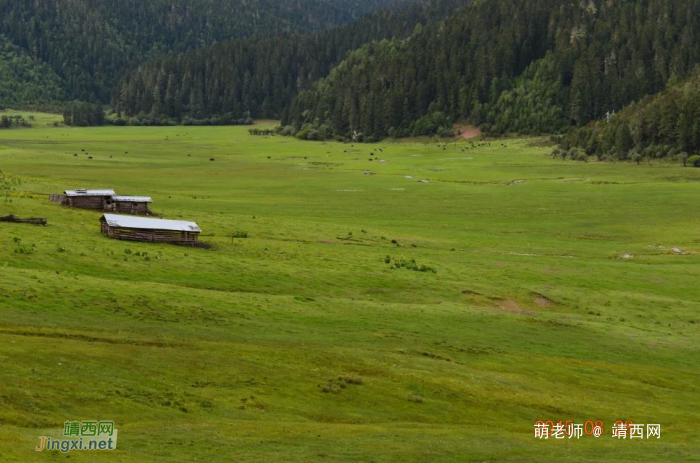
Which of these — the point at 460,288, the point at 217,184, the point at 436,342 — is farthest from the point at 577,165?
the point at 436,342

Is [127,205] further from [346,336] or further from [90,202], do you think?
[346,336]

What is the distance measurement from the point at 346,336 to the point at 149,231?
2865cm

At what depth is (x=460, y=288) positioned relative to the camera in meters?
74.6

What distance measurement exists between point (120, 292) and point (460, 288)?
27427mm

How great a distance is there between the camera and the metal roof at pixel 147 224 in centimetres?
7944

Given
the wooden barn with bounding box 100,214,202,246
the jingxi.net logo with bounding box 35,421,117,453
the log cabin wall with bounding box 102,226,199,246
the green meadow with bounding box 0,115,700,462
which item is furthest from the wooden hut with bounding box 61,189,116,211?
the jingxi.net logo with bounding box 35,421,117,453

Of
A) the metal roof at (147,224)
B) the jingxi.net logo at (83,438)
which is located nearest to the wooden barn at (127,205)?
the metal roof at (147,224)

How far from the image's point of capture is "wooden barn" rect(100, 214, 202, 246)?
259 ft

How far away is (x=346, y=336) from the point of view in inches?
2228

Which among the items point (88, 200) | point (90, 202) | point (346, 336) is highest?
point (88, 200)

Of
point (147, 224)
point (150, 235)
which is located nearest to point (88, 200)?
point (147, 224)

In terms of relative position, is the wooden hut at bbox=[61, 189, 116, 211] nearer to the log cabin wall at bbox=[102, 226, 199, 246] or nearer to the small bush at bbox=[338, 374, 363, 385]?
the log cabin wall at bbox=[102, 226, 199, 246]

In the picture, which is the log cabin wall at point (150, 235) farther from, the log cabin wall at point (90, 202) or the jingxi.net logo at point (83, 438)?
the jingxi.net logo at point (83, 438)

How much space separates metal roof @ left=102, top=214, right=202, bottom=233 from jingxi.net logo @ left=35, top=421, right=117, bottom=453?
143 feet
